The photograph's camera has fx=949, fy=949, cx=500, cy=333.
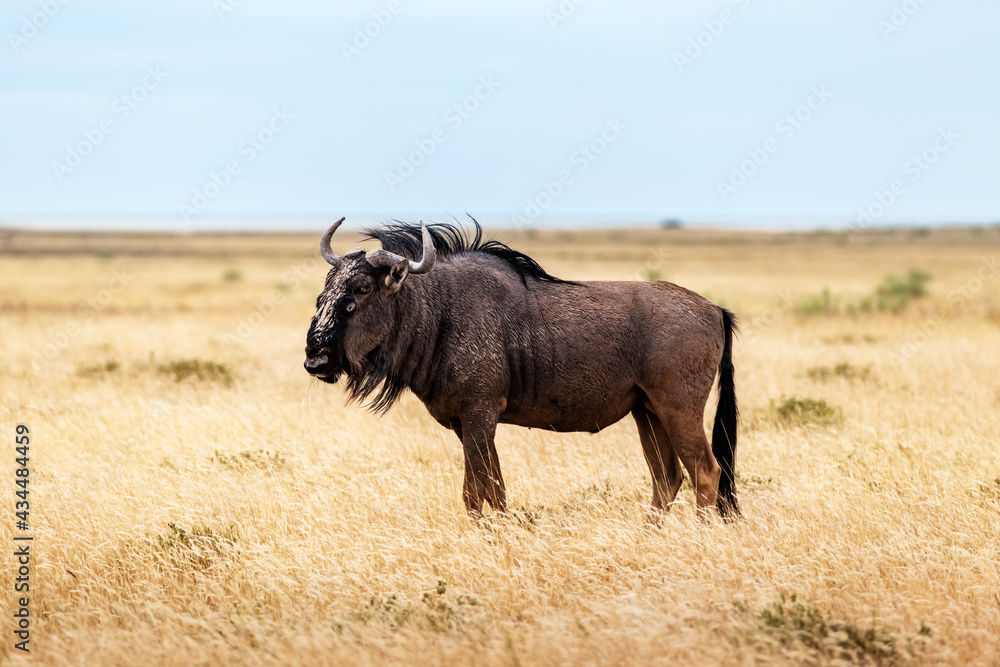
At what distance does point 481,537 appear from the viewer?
241 inches

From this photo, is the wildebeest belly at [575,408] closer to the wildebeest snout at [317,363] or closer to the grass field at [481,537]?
the grass field at [481,537]

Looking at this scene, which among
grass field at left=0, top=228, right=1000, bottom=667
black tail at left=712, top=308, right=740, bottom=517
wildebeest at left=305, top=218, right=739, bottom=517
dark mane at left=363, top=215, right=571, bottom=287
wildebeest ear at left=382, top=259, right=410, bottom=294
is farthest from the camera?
black tail at left=712, top=308, right=740, bottom=517

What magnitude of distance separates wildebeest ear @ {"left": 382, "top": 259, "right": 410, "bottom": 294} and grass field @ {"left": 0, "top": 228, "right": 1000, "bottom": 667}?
75 centimetres

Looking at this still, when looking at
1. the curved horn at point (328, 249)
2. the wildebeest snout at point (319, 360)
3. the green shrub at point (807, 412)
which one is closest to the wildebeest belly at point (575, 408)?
the wildebeest snout at point (319, 360)

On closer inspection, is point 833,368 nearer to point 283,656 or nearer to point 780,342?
point 780,342

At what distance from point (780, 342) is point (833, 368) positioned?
12.2 feet

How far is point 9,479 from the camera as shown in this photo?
7801mm

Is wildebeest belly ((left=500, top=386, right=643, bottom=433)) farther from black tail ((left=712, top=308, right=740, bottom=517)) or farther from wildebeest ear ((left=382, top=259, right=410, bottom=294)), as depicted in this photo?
wildebeest ear ((left=382, top=259, right=410, bottom=294))

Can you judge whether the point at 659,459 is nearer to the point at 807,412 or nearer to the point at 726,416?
the point at 726,416

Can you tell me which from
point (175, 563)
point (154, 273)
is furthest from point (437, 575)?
point (154, 273)

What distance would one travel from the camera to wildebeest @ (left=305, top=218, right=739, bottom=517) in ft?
21.5

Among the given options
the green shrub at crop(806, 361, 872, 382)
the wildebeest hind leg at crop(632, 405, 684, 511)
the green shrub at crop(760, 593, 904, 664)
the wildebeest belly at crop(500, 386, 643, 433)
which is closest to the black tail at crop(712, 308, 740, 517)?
the wildebeest hind leg at crop(632, 405, 684, 511)

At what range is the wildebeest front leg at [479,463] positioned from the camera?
21.6 feet

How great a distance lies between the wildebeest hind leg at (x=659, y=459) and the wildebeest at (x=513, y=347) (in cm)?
1
